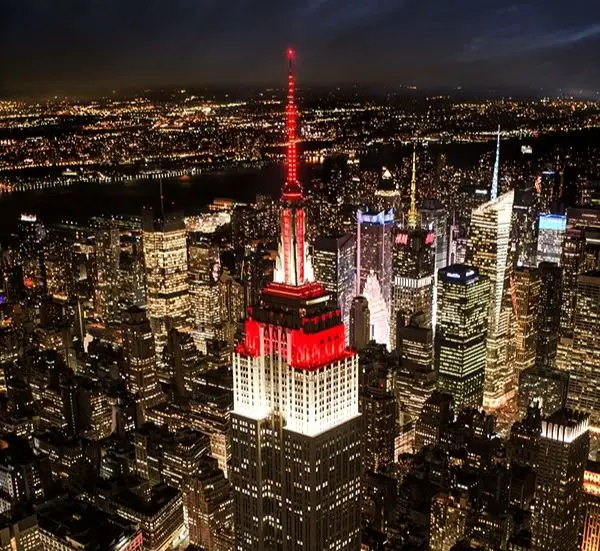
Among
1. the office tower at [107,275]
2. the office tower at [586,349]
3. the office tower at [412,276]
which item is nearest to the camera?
the office tower at [586,349]

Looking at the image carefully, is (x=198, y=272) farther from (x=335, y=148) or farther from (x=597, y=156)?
(x=597, y=156)

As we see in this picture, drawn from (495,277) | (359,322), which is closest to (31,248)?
(359,322)

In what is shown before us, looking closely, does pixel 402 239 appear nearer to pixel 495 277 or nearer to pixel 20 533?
pixel 495 277

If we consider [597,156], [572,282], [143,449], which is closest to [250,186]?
[597,156]

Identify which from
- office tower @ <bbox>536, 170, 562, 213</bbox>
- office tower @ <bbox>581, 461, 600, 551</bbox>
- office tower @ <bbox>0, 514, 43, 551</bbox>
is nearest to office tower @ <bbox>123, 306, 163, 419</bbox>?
office tower @ <bbox>0, 514, 43, 551</bbox>

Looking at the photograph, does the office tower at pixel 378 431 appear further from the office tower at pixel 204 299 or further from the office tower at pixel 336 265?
the office tower at pixel 204 299

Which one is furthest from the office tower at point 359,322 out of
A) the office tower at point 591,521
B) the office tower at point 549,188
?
the office tower at point 549,188
